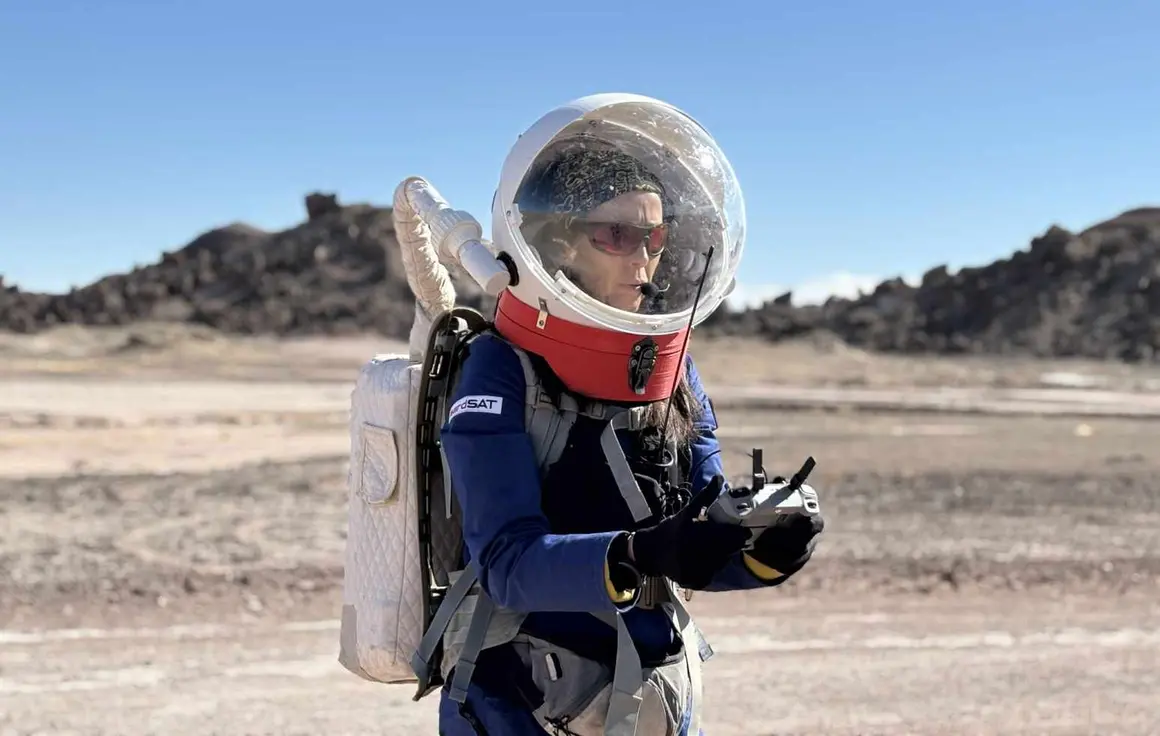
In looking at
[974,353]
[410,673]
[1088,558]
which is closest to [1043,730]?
[410,673]

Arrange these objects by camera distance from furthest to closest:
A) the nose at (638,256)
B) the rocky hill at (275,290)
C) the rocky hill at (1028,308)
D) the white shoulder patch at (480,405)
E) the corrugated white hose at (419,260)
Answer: the rocky hill at (275,290) < the rocky hill at (1028,308) < the corrugated white hose at (419,260) < the nose at (638,256) < the white shoulder patch at (480,405)

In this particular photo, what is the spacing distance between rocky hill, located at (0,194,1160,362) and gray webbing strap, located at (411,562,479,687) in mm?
73881

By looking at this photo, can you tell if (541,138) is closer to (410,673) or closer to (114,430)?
(410,673)

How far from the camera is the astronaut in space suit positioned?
6.72 ft

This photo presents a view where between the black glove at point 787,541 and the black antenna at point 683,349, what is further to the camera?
the black antenna at point 683,349

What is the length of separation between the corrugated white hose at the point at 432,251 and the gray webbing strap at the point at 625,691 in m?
0.70

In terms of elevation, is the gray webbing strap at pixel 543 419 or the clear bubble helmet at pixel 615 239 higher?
the clear bubble helmet at pixel 615 239

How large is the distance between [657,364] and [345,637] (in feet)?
3.03

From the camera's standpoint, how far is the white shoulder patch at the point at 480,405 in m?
2.16

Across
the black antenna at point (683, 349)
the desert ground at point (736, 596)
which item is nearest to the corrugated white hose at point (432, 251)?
the black antenna at point (683, 349)

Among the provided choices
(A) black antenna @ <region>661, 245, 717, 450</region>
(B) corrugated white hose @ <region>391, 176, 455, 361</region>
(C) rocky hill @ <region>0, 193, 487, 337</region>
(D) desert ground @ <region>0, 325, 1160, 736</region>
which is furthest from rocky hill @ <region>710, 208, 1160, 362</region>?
(A) black antenna @ <region>661, 245, 717, 450</region>

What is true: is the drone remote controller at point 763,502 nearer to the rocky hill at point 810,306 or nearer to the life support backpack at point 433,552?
the life support backpack at point 433,552

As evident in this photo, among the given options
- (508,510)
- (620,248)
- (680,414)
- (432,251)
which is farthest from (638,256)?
(432,251)

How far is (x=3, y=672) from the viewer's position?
655 cm
